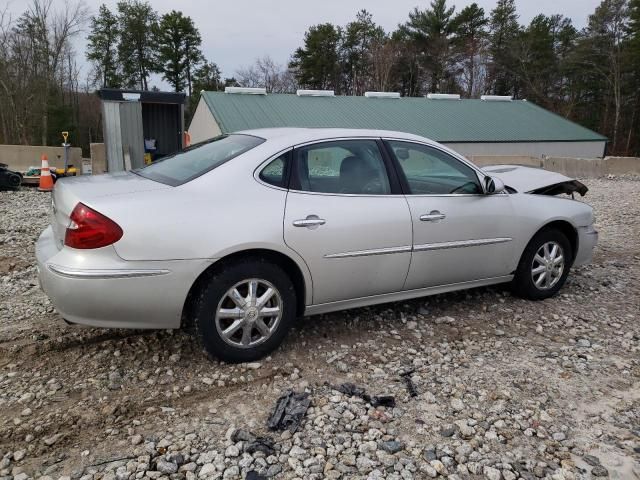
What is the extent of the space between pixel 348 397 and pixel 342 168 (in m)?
1.69

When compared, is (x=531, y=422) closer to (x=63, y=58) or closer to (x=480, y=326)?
(x=480, y=326)

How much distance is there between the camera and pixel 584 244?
4.96 metres

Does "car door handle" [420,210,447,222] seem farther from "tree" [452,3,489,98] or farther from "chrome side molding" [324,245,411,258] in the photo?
"tree" [452,3,489,98]

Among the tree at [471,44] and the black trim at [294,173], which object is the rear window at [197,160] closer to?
the black trim at [294,173]

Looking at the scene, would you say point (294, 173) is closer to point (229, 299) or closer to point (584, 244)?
point (229, 299)

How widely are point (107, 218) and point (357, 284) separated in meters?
1.77

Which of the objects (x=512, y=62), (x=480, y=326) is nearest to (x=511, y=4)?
(x=512, y=62)

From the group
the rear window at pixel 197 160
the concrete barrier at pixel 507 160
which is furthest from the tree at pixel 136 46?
the rear window at pixel 197 160

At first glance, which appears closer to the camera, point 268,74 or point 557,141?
point 557,141

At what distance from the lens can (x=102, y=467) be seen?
94.2 inches

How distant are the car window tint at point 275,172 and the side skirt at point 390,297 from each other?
919 millimetres

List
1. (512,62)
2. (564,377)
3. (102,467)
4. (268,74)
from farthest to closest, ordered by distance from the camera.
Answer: (268,74) → (512,62) → (564,377) → (102,467)

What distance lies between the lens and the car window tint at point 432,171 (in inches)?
156

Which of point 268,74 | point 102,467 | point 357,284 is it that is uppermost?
point 268,74
